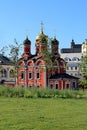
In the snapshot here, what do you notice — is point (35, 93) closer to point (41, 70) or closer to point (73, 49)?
point (41, 70)

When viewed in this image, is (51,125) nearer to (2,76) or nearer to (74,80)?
(74,80)

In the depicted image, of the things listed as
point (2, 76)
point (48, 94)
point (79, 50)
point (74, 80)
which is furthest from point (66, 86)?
point (79, 50)

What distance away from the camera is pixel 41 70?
7650 centimetres

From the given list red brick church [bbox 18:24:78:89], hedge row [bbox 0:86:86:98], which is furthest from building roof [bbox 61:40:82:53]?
hedge row [bbox 0:86:86:98]

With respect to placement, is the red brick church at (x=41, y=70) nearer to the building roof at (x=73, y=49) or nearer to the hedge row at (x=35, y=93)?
the hedge row at (x=35, y=93)

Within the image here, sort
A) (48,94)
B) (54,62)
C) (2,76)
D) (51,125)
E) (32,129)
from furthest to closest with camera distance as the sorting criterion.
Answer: (2,76), (54,62), (48,94), (51,125), (32,129)

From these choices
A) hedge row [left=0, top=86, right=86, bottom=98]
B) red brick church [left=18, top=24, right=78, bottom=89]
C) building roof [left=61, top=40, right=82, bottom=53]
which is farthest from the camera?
building roof [left=61, top=40, right=82, bottom=53]

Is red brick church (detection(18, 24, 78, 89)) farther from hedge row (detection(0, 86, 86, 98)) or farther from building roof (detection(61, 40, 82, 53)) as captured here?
building roof (detection(61, 40, 82, 53))

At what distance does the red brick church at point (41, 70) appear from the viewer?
250 ft

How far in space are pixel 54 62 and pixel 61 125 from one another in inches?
2433

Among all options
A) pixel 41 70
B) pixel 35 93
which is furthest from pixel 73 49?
pixel 35 93

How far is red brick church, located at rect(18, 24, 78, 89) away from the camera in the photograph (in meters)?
76.1

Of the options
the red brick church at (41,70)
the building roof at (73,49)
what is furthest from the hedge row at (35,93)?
the building roof at (73,49)

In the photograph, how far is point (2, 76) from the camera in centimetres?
9150
